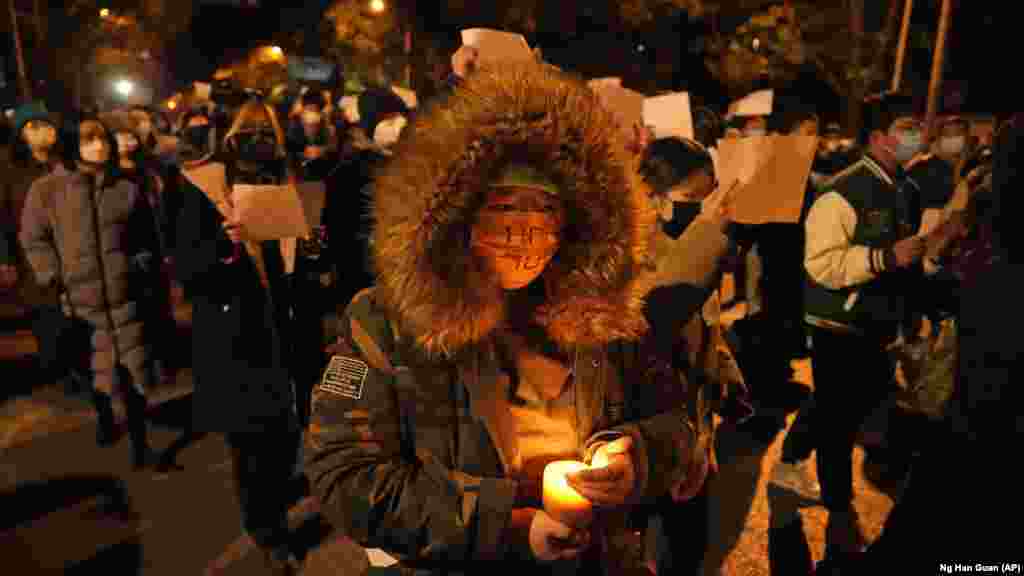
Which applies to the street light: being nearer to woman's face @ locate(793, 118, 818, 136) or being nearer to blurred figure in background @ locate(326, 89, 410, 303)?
blurred figure in background @ locate(326, 89, 410, 303)

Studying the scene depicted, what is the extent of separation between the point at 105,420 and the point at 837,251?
4810mm

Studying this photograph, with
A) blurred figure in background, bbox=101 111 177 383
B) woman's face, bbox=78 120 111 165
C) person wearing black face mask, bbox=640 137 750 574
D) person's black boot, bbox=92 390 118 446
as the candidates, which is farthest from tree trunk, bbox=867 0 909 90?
person's black boot, bbox=92 390 118 446

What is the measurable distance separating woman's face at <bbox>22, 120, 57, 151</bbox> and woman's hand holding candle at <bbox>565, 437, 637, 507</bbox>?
4249 millimetres

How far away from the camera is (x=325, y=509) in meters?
1.49

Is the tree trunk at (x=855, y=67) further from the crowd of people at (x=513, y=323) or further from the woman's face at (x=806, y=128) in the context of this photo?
the crowd of people at (x=513, y=323)

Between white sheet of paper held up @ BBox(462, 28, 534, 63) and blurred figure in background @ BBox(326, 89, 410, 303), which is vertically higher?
white sheet of paper held up @ BBox(462, 28, 534, 63)

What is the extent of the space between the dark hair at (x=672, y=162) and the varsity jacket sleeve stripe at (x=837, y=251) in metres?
1.09

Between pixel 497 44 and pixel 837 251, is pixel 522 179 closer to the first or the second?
pixel 497 44

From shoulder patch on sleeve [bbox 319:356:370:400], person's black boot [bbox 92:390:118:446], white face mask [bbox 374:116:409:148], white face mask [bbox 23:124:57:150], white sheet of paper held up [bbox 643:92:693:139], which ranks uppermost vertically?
white sheet of paper held up [bbox 643:92:693:139]

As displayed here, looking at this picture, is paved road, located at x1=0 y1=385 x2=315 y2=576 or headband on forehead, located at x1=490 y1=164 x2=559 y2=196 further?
paved road, located at x1=0 y1=385 x2=315 y2=576

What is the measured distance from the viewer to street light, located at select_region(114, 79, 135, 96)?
2684cm

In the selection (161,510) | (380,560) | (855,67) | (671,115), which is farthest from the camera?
(855,67)

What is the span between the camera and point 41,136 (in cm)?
448

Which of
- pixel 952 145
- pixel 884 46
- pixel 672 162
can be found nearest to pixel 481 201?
pixel 672 162
